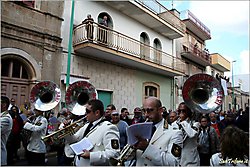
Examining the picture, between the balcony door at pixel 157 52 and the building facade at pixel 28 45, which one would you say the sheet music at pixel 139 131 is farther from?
the balcony door at pixel 157 52

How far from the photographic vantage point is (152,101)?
8.20 ft

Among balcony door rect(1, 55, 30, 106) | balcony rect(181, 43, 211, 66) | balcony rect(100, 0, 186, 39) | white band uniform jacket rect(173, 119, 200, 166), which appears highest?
balcony rect(100, 0, 186, 39)

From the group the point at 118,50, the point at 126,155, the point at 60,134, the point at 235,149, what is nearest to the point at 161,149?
the point at 126,155

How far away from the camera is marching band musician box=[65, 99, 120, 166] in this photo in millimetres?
2537

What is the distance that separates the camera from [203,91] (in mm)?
4059

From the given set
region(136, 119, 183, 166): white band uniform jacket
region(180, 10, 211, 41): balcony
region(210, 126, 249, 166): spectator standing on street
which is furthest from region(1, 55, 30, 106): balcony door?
region(180, 10, 211, 41): balcony

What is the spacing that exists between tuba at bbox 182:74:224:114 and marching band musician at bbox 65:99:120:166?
1.64 metres

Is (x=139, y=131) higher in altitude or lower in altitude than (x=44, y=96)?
lower

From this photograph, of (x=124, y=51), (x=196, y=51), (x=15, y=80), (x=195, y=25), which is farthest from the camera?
(x=196, y=51)

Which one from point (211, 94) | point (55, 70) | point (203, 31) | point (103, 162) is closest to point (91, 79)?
point (55, 70)

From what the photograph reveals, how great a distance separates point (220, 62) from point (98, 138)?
925 inches

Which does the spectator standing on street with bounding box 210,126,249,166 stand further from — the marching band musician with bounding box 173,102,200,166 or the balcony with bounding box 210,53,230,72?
the balcony with bounding box 210,53,230,72

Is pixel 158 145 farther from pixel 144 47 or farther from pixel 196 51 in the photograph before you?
pixel 196 51

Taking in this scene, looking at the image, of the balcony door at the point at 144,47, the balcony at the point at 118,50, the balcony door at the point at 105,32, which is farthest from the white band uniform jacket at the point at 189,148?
the balcony door at the point at 144,47
